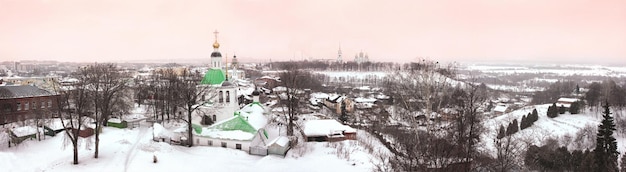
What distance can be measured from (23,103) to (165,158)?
16.7 m

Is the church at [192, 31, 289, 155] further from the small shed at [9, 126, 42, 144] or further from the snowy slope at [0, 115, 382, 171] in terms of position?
the small shed at [9, 126, 42, 144]

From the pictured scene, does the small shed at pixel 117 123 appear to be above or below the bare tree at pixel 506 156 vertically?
below

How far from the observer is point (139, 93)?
33.2 meters

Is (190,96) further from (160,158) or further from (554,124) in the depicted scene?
(554,124)

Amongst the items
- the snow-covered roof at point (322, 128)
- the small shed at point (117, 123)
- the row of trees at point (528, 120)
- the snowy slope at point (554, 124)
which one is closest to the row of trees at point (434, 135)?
the snow-covered roof at point (322, 128)

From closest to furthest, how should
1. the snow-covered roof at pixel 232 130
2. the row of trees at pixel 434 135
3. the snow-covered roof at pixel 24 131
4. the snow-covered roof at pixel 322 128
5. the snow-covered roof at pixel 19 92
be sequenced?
the row of trees at pixel 434 135, the snow-covered roof at pixel 232 130, the snow-covered roof at pixel 24 131, the snow-covered roof at pixel 322 128, the snow-covered roof at pixel 19 92

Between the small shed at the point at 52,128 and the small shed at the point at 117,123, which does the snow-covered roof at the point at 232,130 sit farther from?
the small shed at the point at 52,128

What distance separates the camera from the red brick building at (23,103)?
24.2 metres

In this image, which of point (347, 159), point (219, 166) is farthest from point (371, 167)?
point (219, 166)

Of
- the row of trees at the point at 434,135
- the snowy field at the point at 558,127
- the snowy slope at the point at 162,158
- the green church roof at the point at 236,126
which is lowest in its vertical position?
the snowy field at the point at 558,127

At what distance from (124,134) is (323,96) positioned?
32826mm

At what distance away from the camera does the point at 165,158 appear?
53.2ft

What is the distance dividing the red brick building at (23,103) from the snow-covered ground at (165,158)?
7342 mm

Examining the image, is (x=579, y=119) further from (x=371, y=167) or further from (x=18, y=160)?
(x=18, y=160)
